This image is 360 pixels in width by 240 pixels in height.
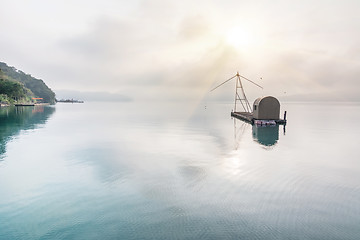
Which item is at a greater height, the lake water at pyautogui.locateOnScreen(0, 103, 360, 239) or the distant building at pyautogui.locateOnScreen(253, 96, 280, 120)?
the distant building at pyautogui.locateOnScreen(253, 96, 280, 120)

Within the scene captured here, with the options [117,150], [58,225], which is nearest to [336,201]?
[58,225]

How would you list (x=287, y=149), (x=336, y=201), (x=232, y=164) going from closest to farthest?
(x=336, y=201)
(x=232, y=164)
(x=287, y=149)

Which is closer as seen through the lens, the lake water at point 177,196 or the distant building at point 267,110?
the lake water at point 177,196

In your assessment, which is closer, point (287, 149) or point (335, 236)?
point (335, 236)

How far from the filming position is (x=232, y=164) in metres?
19.8

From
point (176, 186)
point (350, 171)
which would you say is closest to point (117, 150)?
point (176, 186)

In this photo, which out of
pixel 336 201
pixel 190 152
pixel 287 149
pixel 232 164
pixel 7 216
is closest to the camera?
pixel 7 216

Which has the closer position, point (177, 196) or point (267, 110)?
point (177, 196)

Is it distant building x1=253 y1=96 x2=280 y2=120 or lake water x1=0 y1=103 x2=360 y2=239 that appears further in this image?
distant building x1=253 y1=96 x2=280 y2=120

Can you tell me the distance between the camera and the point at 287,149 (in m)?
27.2

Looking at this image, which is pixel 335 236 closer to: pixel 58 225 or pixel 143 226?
pixel 143 226

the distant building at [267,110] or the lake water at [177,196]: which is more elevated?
the distant building at [267,110]

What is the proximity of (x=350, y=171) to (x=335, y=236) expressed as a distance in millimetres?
12335

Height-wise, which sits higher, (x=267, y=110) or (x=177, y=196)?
(x=267, y=110)
